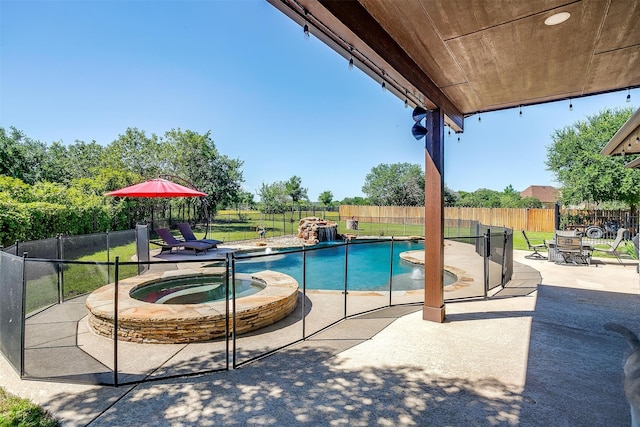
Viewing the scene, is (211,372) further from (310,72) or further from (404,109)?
(310,72)

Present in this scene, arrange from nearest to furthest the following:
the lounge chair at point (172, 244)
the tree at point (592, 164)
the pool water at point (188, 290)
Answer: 1. the pool water at point (188, 290)
2. the lounge chair at point (172, 244)
3. the tree at point (592, 164)

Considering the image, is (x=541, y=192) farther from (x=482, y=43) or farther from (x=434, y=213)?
(x=482, y=43)

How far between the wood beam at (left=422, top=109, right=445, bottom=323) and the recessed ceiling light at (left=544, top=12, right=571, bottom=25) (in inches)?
69.0

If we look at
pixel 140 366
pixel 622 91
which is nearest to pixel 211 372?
pixel 140 366

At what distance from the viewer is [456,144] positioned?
543 centimetres

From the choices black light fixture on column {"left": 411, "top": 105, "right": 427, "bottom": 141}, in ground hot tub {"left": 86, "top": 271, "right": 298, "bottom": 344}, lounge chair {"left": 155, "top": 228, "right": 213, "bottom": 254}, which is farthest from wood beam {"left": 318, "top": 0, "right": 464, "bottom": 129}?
lounge chair {"left": 155, "top": 228, "right": 213, "bottom": 254}

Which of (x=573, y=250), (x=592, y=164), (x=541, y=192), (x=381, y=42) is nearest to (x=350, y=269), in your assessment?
(x=573, y=250)

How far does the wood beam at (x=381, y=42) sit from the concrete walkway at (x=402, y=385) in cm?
286

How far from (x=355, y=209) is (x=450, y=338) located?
1187 inches

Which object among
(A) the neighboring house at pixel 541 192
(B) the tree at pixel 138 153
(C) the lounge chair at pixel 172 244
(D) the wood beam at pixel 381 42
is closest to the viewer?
(D) the wood beam at pixel 381 42

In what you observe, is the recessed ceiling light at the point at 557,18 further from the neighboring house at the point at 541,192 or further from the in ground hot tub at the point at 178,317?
the neighboring house at the point at 541,192

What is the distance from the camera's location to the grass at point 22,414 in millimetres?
2223

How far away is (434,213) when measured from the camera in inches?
168

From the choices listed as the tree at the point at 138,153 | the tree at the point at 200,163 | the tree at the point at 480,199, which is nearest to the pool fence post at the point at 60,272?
the tree at the point at 138,153
